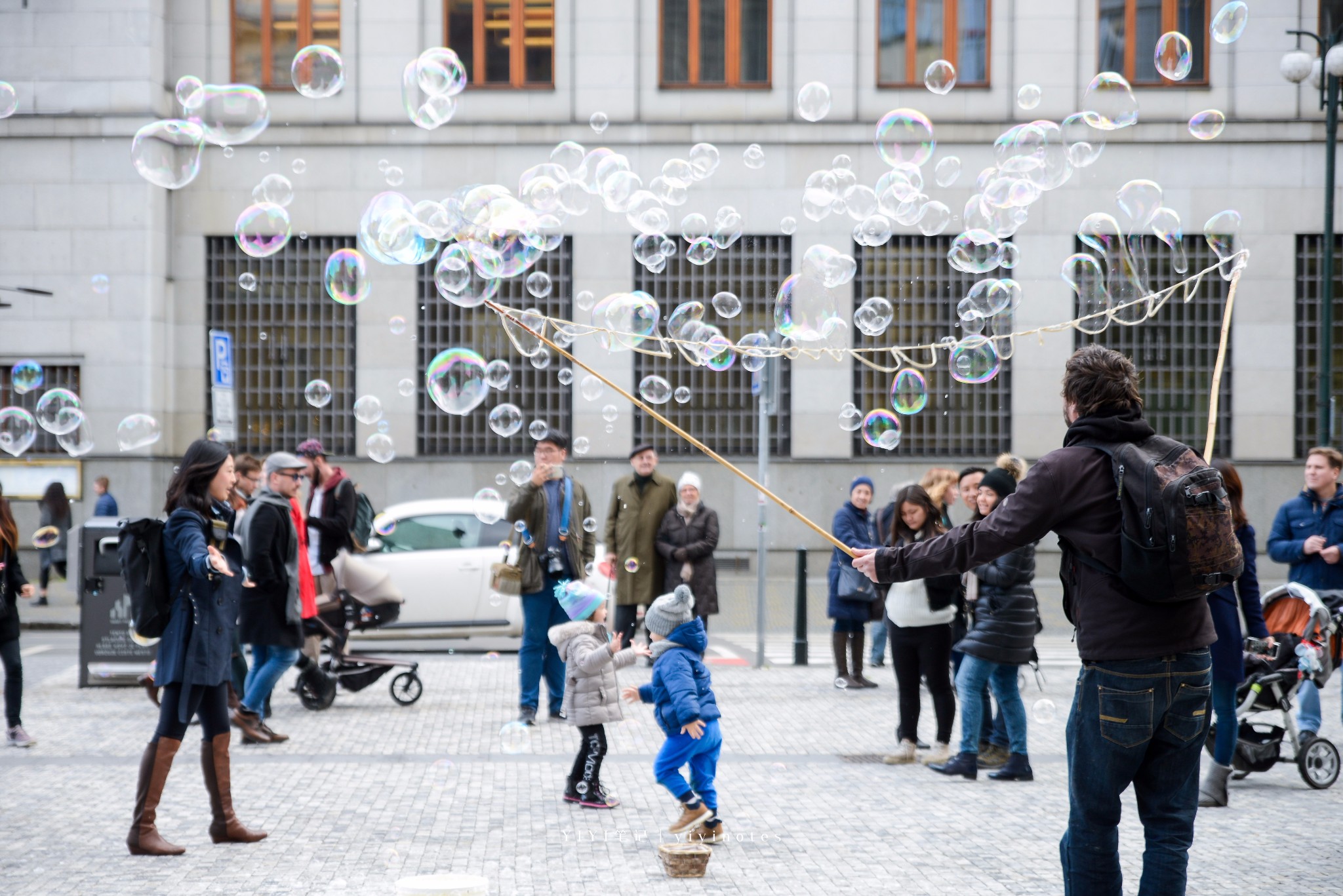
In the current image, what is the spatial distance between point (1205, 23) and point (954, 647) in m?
14.8

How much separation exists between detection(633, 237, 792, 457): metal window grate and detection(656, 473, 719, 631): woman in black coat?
880 centimetres

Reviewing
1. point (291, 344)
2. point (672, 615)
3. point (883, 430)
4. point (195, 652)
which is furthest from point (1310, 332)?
point (195, 652)

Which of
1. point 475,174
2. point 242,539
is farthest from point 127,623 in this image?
point 475,174

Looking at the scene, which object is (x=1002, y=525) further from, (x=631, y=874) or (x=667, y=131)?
(x=667, y=131)

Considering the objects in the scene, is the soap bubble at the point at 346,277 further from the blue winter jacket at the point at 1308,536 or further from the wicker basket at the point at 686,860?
the blue winter jacket at the point at 1308,536

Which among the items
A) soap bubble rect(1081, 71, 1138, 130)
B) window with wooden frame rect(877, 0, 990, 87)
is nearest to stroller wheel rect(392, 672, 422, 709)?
soap bubble rect(1081, 71, 1138, 130)

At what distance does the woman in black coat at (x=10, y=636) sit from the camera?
872 cm

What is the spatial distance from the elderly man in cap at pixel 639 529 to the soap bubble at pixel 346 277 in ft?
9.84

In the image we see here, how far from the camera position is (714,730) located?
6.25 metres

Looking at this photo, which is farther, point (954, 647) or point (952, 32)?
point (952, 32)

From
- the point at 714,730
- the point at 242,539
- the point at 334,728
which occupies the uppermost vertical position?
the point at 242,539

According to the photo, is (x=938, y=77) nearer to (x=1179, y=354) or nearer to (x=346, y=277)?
(x=346, y=277)

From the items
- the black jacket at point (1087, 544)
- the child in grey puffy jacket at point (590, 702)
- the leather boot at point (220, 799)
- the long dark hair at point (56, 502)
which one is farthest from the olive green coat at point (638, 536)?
the long dark hair at point (56, 502)

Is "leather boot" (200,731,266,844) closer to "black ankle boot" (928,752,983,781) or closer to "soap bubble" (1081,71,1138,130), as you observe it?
"black ankle boot" (928,752,983,781)
